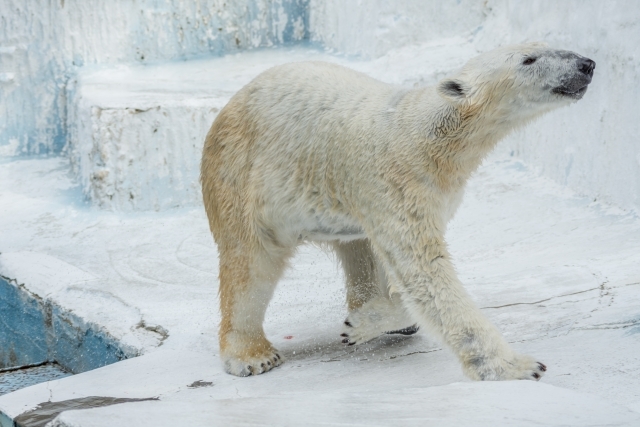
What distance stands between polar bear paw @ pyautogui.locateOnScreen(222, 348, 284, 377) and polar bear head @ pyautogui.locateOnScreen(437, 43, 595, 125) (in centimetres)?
115

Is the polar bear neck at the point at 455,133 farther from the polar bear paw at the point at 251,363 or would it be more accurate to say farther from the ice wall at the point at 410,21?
the ice wall at the point at 410,21

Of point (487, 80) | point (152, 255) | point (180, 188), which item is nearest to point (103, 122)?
point (180, 188)

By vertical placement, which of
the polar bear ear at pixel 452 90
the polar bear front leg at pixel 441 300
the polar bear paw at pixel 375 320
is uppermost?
the polar bear ear at pixel 452 90

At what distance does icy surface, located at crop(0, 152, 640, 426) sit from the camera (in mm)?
2080

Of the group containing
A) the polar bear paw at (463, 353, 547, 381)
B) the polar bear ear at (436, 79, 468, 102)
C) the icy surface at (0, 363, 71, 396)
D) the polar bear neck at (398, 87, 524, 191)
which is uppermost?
the polar bear ear at (436, 79, 468, 102)

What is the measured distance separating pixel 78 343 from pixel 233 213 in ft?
3.94

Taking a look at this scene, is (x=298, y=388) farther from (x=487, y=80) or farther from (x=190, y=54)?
(x=190, y=54)

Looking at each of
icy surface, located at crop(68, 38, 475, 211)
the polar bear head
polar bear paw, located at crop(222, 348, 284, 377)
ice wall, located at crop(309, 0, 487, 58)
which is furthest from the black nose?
ice wall, located at crop(309, 0, 487, 58)

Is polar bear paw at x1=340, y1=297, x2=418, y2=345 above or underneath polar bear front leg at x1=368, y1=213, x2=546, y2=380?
underneath

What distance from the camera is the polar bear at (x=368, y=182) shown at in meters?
2.49

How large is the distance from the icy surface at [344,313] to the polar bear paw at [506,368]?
0.20 feet

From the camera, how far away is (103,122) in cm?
538

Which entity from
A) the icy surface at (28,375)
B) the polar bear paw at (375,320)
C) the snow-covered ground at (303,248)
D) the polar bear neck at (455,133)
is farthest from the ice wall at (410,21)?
the polar bear neck at (455,133)

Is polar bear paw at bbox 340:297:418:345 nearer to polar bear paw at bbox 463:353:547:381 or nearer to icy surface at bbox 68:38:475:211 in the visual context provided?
polar bear paw at bbox 463:353:547:381
